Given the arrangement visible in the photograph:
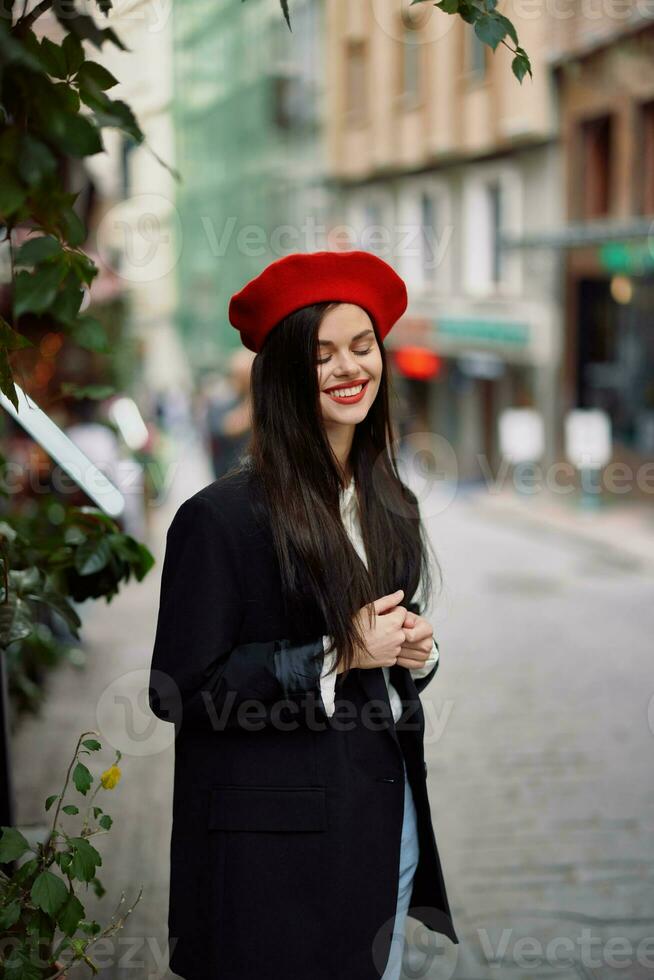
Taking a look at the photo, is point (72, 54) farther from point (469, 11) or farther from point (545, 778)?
point (545, 778)

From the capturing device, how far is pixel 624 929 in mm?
3588

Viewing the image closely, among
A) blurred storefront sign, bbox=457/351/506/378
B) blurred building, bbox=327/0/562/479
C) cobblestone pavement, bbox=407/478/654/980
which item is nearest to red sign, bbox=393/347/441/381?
blurred building, bbox=327/0/562/479

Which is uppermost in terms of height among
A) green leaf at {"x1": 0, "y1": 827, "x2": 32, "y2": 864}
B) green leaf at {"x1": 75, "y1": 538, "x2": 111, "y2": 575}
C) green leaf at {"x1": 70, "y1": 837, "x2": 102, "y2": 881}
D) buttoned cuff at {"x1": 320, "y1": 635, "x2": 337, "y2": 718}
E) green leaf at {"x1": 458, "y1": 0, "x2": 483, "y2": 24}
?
green leaf at {"x1": 458, "y1": 0, "x2": 483, "y2": 24}

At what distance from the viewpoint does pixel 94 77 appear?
4.88 ft

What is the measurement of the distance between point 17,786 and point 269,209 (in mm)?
30191

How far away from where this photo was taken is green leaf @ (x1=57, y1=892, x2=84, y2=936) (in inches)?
73.4

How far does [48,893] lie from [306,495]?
2.53 feet

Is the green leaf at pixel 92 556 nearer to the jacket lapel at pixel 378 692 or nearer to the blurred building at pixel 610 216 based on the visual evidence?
the jacket lapel at pixel 378 692

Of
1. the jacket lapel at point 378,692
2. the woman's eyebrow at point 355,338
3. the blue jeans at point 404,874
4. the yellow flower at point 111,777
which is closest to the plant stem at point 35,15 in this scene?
the woman's eyebrow at point 355,338

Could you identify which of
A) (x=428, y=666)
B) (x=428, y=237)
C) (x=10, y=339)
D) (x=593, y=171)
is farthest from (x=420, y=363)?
(x=10, y=339)

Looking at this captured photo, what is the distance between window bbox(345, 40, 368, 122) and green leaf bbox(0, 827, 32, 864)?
25.0 metres

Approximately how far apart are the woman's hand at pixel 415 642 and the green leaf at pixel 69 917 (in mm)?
678

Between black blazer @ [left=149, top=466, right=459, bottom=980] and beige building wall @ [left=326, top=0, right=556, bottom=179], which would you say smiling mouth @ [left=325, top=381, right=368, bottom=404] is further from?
beige building wall @ [left=326, top=0, right=556, bottom=179]

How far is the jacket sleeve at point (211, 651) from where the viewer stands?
1860 mm
